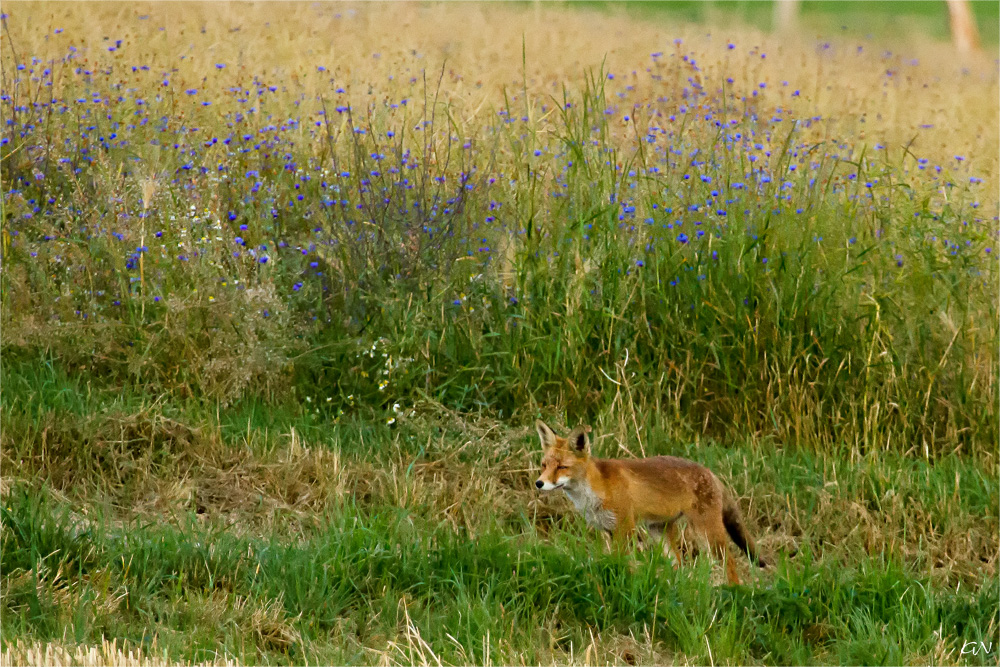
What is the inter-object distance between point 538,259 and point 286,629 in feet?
9.12

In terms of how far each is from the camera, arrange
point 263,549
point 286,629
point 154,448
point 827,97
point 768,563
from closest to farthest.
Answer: point 286,629, point 263,549, point 768,563, point 154,448, point 827,97

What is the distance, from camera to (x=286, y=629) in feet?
13.7

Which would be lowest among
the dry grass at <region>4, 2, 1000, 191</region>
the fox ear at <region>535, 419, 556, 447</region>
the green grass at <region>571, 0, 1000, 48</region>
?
the fox ear at <region>535, 419, 556, 447</region>

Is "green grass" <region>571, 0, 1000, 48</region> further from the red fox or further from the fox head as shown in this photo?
the fox head

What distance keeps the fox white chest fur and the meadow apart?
0.21 m

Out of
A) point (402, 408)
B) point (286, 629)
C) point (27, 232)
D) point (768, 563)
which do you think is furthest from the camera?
point (27, 232)

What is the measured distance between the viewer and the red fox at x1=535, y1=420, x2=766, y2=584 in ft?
16.2

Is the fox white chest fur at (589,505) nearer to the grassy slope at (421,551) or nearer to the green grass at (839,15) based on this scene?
the grassy slope at (421,551)

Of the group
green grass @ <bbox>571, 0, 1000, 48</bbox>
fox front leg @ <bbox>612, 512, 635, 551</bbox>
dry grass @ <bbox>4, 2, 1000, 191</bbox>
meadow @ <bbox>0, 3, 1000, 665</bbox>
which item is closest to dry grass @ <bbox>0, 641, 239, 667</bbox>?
meadow @ <bbox>0, 3, 1000, 665</bbox>

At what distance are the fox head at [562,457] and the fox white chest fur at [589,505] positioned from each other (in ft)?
0.17

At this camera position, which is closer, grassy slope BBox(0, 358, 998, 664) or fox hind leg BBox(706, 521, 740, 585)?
grassy slope BBox(0, 358, 998, 664)

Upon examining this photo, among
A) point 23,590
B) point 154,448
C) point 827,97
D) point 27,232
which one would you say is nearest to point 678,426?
point 154,448

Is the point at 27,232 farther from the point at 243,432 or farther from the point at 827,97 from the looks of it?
the point at 827,97

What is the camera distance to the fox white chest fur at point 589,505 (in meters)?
4.96
